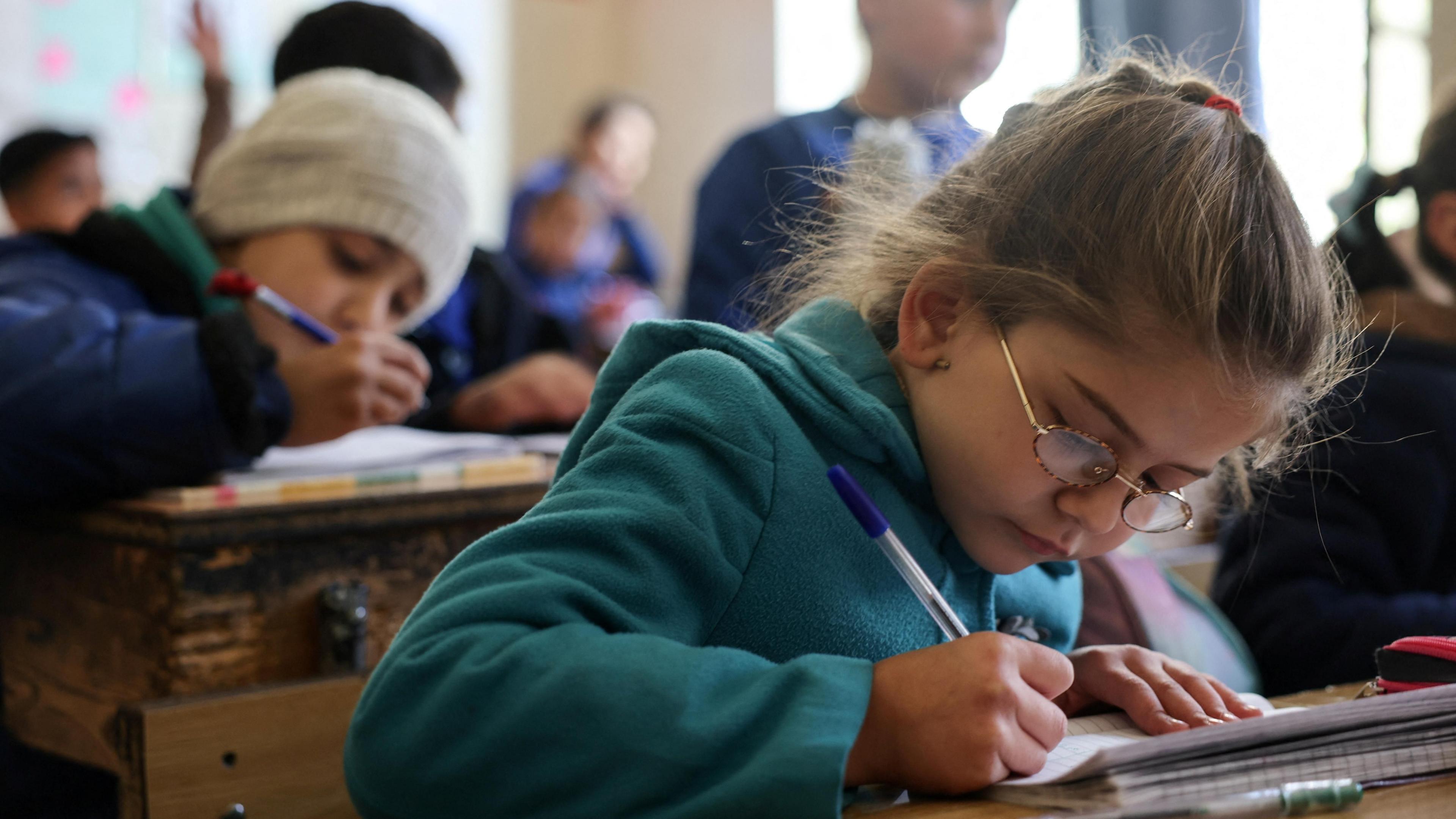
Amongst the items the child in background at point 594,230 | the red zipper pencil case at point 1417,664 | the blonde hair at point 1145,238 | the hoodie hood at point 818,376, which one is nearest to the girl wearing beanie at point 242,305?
the hoodie hood at point 818,376

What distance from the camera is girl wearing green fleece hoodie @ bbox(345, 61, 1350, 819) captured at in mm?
545

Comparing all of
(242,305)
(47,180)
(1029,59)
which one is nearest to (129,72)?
(47,180)

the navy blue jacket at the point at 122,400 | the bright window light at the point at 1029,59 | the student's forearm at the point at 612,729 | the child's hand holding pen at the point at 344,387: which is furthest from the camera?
the child's hand holding pen at the point at 344,387

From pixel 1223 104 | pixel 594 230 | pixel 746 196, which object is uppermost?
pixel 1223 104

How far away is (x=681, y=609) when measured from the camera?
2.09 ft

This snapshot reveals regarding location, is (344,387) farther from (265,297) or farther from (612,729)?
(612,729)

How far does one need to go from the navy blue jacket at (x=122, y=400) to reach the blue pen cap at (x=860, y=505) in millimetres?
849

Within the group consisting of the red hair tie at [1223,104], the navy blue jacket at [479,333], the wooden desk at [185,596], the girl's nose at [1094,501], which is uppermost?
the red hair tie at [1223,104]

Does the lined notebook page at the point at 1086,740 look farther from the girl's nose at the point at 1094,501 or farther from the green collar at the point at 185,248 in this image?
the green collar at the point at 185,248

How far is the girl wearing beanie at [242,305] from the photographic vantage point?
123 centimetres

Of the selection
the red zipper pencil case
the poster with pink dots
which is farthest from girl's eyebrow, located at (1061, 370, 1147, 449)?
the poster with pink dots

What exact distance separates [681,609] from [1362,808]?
1.10 ft

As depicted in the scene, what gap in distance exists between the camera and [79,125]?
167 inches

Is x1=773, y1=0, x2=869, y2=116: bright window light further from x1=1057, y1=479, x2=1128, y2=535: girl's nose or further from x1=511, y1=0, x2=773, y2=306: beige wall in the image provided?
x1=1057, y1=479, x2=1128, y2=535: girl's nose
